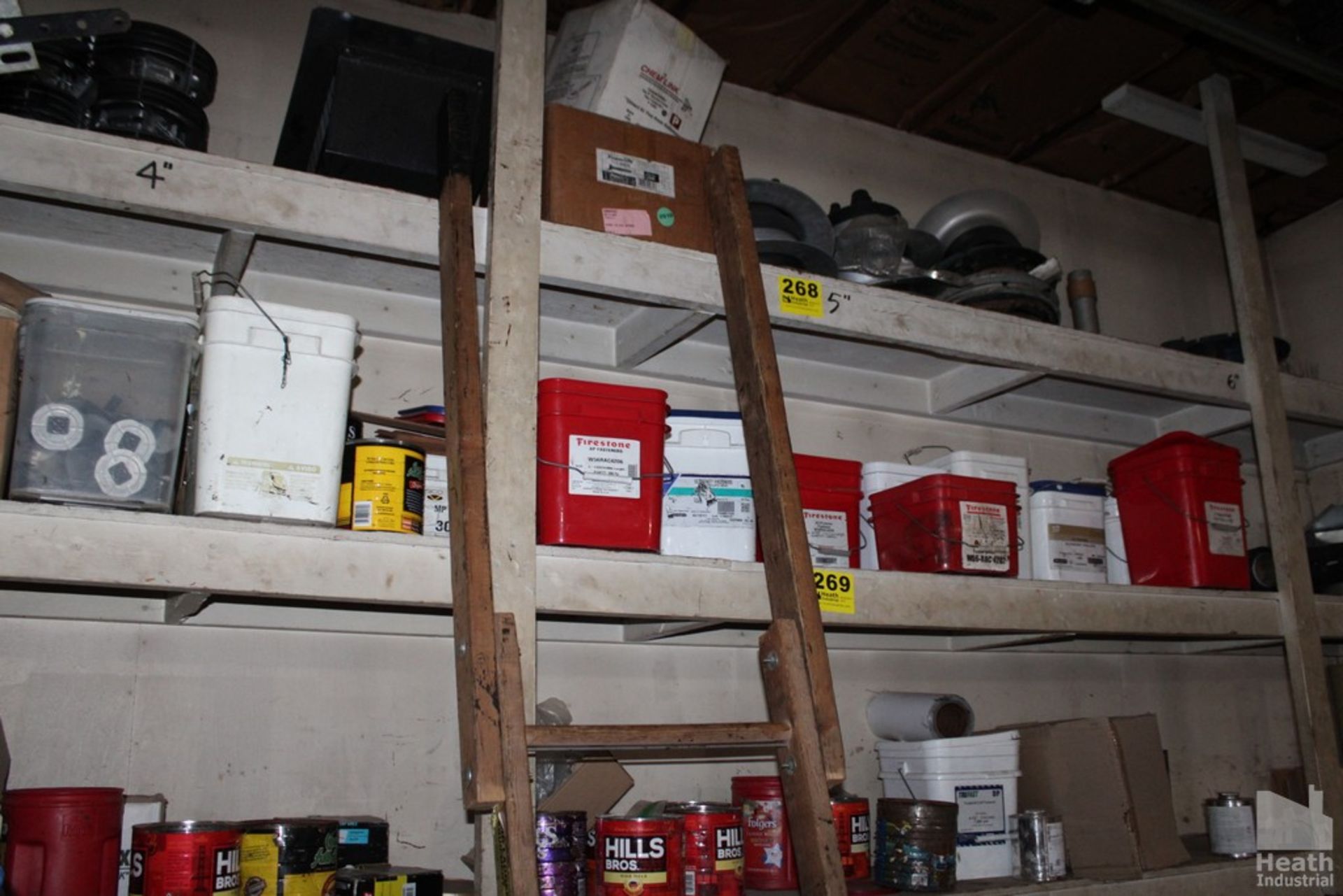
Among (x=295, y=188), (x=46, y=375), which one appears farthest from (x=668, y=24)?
(x=46, y=375)

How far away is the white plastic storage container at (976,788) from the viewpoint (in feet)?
6.55

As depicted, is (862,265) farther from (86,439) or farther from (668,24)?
(86,439)

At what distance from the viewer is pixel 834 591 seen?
1.74 metres

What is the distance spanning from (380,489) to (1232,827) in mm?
1965

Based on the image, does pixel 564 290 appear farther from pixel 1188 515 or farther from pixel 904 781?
pixel 1188 515

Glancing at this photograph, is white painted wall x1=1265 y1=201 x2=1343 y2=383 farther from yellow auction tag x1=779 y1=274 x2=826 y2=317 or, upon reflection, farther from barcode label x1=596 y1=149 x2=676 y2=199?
barcode label x1=596 y1=149 x2=676 y2=199

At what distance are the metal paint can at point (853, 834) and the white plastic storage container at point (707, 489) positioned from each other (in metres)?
0.49

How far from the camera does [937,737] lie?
7.13 feet

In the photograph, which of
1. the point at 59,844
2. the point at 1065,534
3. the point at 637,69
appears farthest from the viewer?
the point at 1065,534

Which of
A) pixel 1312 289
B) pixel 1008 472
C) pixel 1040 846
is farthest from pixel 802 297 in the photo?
pixel 1312 289

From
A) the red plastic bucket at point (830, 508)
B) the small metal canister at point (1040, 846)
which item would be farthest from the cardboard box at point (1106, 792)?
the red plastic bucket at point (830, 508)

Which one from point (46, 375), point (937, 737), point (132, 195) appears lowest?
point (937, 737)

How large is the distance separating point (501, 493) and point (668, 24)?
1098 mm

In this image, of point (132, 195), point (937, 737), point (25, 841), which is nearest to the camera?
point (25, 841)
